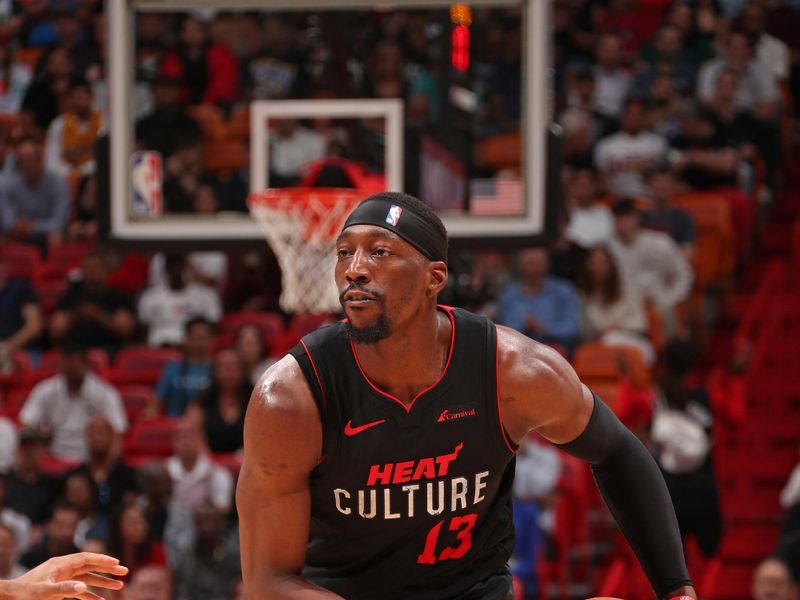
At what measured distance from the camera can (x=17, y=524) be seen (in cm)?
886

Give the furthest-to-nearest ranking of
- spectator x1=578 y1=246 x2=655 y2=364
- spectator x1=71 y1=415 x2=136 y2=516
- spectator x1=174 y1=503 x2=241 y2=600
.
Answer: spectator x1=578 y1=246 x2=655 y2=364 < spectator x1=71 y1=415 x2=136 y2=516 < spectator x1=174 y1=503 x2=241 y2=600

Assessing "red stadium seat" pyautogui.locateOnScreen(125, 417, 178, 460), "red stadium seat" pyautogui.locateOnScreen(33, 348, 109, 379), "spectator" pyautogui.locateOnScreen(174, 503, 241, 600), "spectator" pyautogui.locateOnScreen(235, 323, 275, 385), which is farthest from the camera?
"red stadium seat" pyautogui.locateOnScreen(33, 348, 109, 379)

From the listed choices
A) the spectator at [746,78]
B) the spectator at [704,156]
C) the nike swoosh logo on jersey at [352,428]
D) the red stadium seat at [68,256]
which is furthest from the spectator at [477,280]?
the nike swoosh logo on jersey at [352,428]


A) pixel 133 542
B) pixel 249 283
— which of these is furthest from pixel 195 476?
pixel 249 283

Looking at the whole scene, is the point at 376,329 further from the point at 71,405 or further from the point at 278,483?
the point at 71,405

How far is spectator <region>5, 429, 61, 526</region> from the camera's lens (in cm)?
909

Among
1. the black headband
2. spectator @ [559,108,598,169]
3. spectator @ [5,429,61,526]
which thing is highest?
spectator @ [559,108,598,169]

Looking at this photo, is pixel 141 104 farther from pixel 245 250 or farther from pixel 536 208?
pixel 536 208

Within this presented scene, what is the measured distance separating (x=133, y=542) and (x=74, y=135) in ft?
15.0

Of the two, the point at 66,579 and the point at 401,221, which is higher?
the point at 401,221

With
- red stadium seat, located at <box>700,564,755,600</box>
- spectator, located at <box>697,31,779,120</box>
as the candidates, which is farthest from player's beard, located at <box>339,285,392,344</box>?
spectator, located at <box>697,31,779,120</box>

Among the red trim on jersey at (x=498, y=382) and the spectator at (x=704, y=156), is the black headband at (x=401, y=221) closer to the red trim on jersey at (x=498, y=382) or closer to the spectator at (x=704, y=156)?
the red trim on jersey at (x=498, y=382)

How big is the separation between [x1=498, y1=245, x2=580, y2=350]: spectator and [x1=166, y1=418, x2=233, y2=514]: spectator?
2.22 m

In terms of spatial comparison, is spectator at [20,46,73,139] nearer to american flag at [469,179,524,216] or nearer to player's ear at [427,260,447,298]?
american flag at [469,179,524,216]
